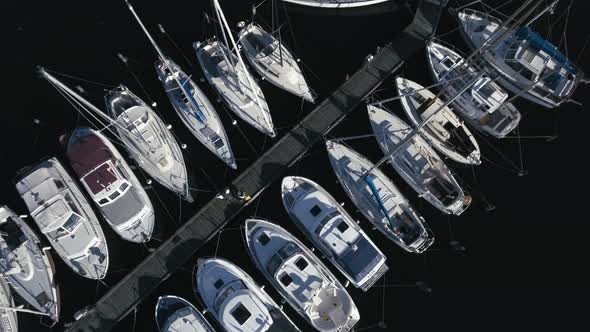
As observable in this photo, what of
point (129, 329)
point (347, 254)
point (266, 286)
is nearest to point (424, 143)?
point (347, 254)

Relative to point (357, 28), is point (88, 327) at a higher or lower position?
lower

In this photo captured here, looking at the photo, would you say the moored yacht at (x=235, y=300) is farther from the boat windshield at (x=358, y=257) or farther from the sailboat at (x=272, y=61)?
the sailboat at (x=272, y=61)

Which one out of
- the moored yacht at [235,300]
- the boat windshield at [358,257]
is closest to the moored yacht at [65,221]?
the moored yacht at [235,300]

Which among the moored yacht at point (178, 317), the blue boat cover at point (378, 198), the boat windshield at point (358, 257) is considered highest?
the moored yacht at point (178, 317)

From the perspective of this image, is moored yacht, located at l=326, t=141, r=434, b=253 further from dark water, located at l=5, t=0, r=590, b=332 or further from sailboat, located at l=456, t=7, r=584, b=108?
sailboat, located at l=456, t=7, r=584, b=108

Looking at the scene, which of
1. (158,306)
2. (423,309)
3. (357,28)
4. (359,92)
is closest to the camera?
(158,306)

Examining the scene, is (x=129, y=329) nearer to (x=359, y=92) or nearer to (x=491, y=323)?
(x=359, y=92)

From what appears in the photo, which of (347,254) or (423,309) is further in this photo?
(423,309)
